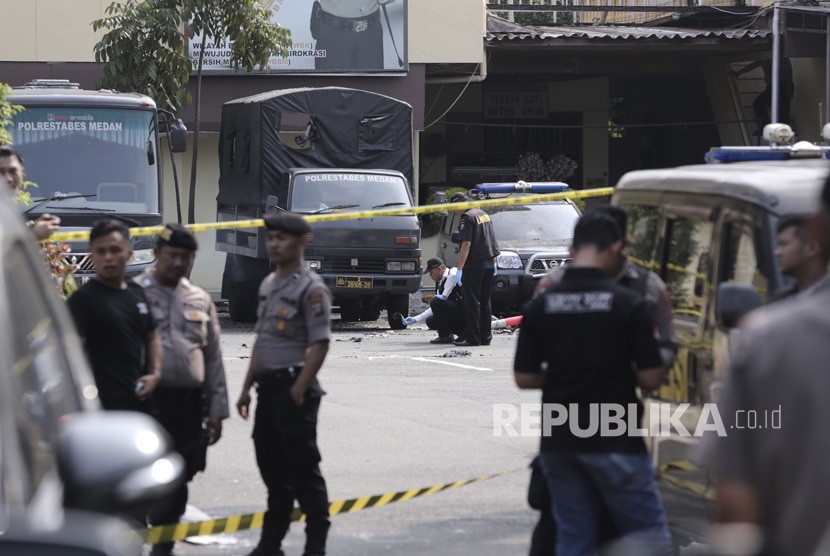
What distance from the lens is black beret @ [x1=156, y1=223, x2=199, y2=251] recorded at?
6762 millimetres

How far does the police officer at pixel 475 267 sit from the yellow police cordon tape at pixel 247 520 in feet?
25.7

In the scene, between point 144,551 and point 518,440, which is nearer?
point 144,551

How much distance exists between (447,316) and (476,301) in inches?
27.8

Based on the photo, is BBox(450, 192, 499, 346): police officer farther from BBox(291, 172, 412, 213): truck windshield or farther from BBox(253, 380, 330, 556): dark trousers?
BBox(253, 380, 330, 556): dark trousers

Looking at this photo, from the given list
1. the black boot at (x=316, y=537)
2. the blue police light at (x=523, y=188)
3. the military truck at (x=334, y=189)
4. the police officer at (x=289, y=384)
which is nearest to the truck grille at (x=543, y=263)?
the blue police light at (x=523, y=188)

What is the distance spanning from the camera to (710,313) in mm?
6141

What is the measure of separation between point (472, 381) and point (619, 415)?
850cm

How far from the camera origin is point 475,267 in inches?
638

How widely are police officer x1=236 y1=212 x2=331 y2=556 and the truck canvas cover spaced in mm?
13245

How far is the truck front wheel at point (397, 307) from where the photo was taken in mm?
19062

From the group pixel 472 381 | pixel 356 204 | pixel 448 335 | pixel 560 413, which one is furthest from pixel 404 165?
pixel 560 413

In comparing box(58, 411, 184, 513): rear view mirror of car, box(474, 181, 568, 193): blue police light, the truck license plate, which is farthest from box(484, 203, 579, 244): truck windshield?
box(58, 411, 184, 513): rear view mirror of car

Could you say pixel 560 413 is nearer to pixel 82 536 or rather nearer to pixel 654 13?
pixel 82 536

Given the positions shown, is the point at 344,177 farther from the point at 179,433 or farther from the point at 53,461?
the point at 53,461
